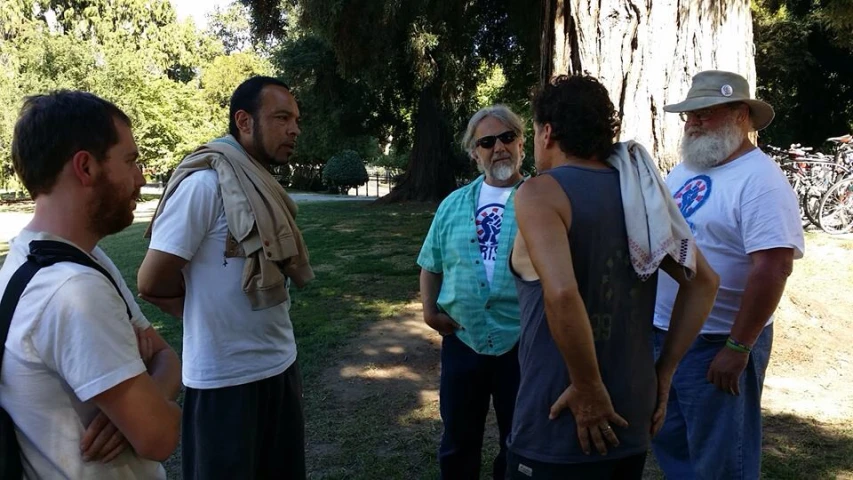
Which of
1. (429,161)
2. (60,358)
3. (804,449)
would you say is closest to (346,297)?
(804,449)

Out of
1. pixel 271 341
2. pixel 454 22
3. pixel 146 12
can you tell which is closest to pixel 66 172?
pixel 271 341

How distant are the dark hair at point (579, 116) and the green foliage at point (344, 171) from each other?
29.5 m

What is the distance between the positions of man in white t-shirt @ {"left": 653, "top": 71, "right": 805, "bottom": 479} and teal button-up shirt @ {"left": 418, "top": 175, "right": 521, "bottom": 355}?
0.65m

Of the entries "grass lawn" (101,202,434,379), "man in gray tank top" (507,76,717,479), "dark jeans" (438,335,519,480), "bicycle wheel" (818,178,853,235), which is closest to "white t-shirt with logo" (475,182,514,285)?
"dark jeans" (438,335,519,480)

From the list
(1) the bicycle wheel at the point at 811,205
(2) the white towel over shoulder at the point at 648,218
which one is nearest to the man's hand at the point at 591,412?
(2) the white towel over shoulder at the point at 648,218

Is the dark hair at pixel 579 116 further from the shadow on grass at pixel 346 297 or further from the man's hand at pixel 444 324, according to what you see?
the shadow on grass at pixel 346 297

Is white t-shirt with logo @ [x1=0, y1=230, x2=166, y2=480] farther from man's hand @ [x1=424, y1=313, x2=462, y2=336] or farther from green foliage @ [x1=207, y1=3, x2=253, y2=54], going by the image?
green foliage @ [x1=207, y1=3, x2=253, y2=54]

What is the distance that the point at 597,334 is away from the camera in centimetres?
190

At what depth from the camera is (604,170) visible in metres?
1.95

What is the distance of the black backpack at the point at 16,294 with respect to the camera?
1.35 m

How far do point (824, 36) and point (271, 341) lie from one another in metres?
21.2

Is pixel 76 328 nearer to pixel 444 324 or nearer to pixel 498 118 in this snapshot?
pixel 444 324

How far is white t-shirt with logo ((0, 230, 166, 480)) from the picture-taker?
135 cm

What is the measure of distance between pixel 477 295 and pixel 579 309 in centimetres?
125
